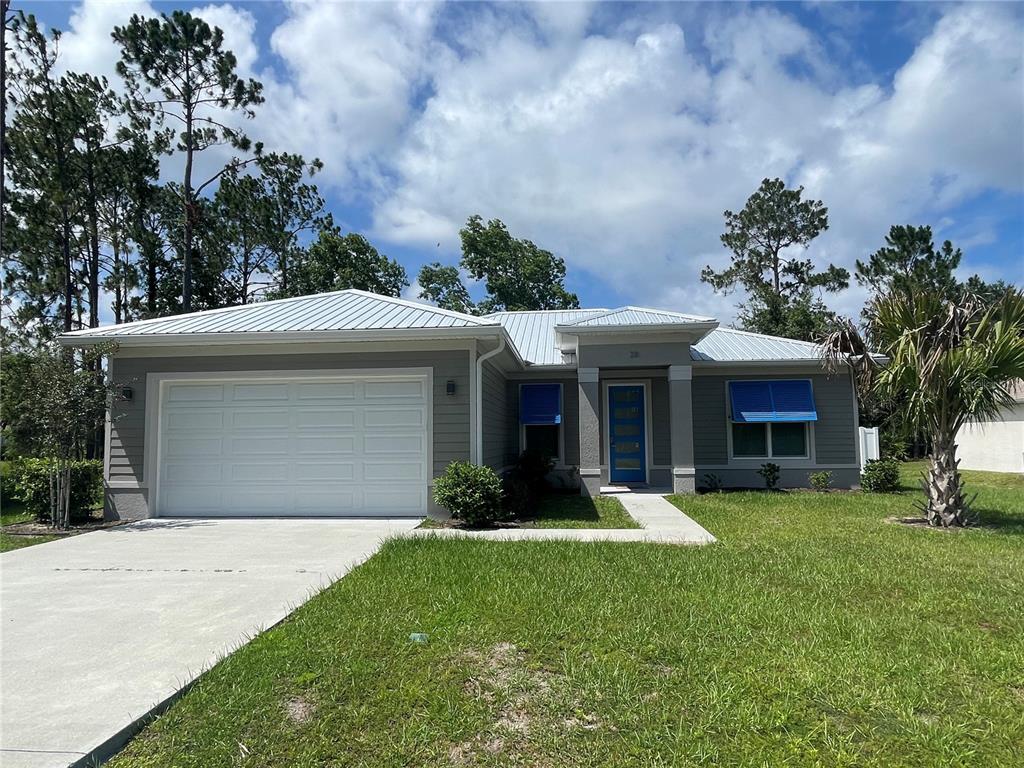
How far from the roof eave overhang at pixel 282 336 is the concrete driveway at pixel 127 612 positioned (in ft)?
9.45

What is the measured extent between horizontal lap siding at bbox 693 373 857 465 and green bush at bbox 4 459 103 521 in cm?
1198

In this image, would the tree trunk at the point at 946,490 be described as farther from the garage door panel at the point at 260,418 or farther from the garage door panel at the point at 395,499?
the garage door panel at the point at 260,418

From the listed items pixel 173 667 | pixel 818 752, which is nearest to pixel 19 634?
pixel 173 667

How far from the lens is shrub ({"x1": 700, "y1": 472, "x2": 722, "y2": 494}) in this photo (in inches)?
544

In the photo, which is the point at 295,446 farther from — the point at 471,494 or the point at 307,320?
the point at 471,494

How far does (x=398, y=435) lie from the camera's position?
991cm

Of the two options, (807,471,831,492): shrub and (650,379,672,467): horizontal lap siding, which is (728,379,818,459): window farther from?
(650,379,672,467): horizontal lap siding

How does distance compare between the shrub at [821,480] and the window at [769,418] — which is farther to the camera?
the window at [769,418]

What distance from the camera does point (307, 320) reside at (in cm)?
1020

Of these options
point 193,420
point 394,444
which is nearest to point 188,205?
point 193,420

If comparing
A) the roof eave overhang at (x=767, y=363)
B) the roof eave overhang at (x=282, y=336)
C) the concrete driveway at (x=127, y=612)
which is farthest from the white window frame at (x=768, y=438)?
the concrete driveway at (x=127, y=612)

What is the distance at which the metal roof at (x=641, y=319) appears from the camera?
11868mm

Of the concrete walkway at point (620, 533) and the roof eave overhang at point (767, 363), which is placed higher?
the roof eave overhang at point (767, 363)

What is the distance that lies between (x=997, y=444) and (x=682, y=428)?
551 inches
